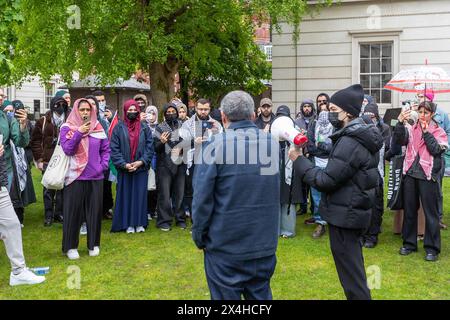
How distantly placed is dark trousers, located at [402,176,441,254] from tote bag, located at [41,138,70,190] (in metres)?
4.76

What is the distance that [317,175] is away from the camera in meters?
4.62

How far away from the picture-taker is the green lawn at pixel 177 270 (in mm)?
5906

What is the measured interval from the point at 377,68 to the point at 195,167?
11850mm

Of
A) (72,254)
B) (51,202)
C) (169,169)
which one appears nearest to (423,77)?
(169,169)

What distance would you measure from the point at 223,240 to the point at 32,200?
702 cm

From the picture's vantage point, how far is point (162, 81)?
60.7 feet

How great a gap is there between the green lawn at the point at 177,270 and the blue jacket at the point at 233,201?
2.02 metres

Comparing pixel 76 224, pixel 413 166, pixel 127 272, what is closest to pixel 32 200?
pixel 76 224

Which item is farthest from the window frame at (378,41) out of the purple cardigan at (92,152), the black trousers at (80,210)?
the black trousers at (80,210)

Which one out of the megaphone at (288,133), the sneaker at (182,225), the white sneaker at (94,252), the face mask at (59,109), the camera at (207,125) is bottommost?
the white sneaker at (94,252)

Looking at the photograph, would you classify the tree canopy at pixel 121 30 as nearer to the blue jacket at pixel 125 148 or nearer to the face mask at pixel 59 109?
the face mask at pixel 59 109

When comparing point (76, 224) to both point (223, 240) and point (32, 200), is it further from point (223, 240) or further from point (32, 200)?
point (223, 240)

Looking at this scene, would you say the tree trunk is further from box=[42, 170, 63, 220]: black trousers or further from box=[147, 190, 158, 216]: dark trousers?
box=[42, 170, 63, 220]: black trousers

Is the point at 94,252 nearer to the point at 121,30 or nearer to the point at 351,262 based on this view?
the point at 351,262
